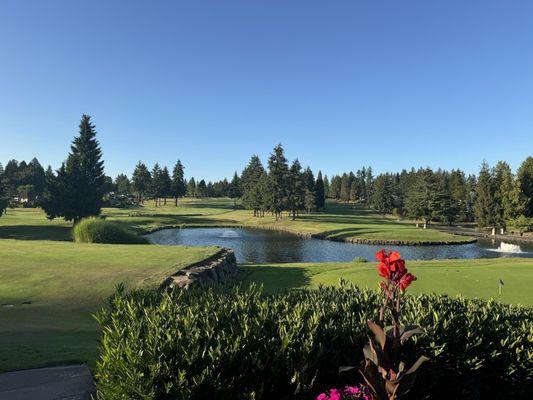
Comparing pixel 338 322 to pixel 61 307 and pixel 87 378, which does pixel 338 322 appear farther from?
pixel 61 307

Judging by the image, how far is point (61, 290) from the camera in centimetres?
1341

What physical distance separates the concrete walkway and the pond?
32.1m

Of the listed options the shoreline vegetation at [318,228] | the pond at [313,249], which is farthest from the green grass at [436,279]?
the shoreline vegetation at [318,228]

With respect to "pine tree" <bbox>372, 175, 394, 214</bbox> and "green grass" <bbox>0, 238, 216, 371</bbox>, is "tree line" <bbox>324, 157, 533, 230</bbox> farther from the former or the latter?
"green grass" <bbox>0, 238, 216, 371</bbox>

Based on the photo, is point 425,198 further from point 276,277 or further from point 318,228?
point 276,277

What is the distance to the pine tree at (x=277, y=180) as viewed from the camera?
83125 millimetres

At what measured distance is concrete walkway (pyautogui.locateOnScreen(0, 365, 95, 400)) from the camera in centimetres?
572

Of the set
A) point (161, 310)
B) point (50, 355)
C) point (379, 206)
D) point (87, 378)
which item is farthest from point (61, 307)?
point (379, 206)

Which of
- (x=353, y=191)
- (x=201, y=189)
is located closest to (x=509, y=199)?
(x=353, y=191)

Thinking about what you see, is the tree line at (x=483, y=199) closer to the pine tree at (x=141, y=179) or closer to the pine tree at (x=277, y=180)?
the pine tree at (x=277, y=180)

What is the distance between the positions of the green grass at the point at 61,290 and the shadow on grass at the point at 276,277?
9.01 feet

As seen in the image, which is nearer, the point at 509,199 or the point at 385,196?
the point at 509,199

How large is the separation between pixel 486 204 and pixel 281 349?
79.1m

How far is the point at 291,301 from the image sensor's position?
6445mm
